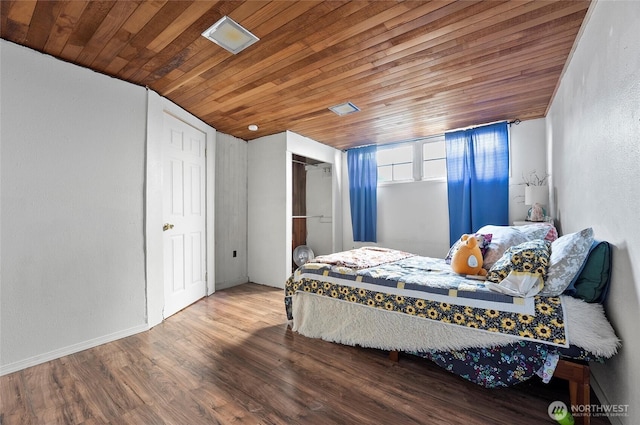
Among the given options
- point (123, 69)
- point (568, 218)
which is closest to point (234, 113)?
point (123, 69)

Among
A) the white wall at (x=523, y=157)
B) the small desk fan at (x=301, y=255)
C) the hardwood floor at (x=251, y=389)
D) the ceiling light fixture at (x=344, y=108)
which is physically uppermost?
the ceiling light fixture at (x=344, y=108)

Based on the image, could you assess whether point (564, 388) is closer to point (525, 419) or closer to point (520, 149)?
point (525, 419)

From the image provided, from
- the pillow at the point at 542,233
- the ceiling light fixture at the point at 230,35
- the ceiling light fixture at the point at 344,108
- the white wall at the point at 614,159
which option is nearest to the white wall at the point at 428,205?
the pillow at the point at 542,233

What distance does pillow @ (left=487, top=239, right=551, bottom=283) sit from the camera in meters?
1.62

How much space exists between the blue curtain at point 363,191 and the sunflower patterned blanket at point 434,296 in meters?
1.89

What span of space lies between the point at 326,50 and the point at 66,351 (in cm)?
302

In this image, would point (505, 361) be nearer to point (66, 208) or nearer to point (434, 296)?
point (434, 296)

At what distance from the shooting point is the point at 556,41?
6.16 ft

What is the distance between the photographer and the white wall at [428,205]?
3.47 meters

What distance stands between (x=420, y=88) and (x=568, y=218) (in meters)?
1.71

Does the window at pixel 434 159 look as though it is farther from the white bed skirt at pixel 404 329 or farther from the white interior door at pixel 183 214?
the white interior door at pixel 183 214

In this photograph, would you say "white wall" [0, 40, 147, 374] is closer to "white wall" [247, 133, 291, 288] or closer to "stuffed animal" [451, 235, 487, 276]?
"white wall" [247, 133, 291, 288]

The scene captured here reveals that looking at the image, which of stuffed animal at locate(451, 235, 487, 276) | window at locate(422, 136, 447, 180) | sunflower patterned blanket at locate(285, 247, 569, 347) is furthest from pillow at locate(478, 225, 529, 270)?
window at locate(422, 136, 447, 180)

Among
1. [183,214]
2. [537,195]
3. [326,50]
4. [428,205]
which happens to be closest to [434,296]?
[326,50]
